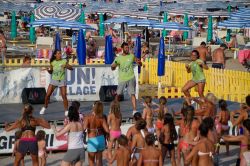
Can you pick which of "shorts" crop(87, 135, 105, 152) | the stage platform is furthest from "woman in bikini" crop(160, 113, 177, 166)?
the stage platform

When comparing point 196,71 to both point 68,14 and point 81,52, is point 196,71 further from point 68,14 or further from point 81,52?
point 68,14

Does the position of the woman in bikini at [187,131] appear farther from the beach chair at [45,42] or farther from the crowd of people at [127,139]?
the beach chair at [45,42]

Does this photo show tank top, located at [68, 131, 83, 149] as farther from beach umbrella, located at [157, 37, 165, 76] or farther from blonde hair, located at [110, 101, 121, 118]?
beach umbrella, located at [157, 37, 165, 76]

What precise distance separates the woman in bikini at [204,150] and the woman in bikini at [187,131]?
1.04 metres

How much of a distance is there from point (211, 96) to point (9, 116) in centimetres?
478

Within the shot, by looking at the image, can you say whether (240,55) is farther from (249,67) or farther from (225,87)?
(225,87)

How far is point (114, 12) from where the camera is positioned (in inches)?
1809

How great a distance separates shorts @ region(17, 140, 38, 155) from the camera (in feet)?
36.9

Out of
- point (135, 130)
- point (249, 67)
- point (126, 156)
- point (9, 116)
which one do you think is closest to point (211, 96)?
point (135, 130)

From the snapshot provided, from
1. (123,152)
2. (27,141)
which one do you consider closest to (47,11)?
(27,141)

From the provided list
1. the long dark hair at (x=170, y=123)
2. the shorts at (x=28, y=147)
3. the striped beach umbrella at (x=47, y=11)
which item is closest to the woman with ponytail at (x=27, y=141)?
the shorts at (x=28, y=147)

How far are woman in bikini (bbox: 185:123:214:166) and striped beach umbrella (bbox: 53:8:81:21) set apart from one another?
82.1 feet

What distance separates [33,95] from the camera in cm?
1734

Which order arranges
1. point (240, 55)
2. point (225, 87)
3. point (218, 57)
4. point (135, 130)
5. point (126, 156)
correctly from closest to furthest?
point (126, 156) → point (135, 130) → point (225, 87) → point (218, 57) → point (240, 55)
